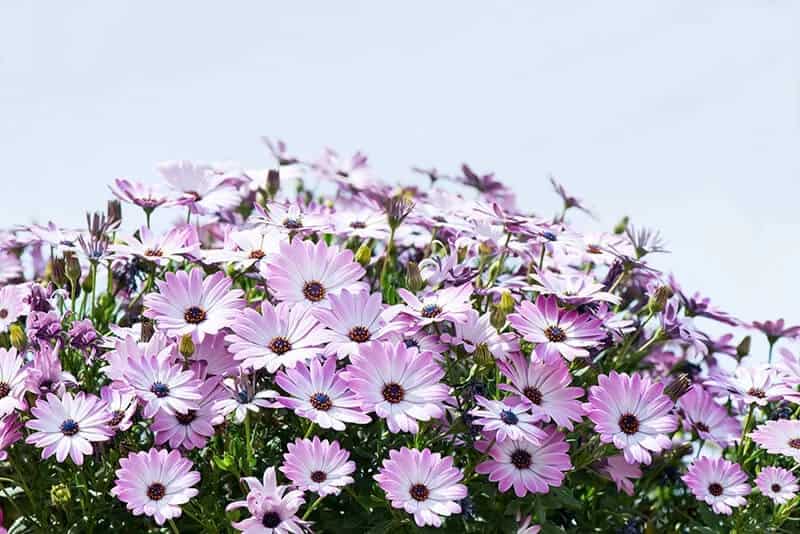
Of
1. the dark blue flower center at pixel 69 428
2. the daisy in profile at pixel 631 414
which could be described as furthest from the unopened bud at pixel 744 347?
the dark blue flower center at pixel 69 428

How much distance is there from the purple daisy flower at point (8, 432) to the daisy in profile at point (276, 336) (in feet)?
1.39

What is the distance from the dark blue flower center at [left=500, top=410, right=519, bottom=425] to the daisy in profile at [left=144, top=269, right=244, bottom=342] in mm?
525

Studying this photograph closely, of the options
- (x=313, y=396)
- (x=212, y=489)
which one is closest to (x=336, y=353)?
(x=313, y=396)

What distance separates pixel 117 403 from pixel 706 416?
132cm

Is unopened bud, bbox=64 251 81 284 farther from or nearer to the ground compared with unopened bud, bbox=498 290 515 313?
nearer to the ground

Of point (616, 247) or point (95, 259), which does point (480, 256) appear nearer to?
point (616, 247)

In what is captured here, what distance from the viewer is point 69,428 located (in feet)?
6.51

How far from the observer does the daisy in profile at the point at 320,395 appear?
192cm

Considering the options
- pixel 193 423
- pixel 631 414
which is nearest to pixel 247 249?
pixel 193 423

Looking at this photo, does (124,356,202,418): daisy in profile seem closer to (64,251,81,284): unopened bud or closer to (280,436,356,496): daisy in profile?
(280,436,356,496): daisy in profile

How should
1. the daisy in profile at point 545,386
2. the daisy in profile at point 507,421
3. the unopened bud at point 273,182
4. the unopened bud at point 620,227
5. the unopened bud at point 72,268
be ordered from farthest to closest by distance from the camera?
the unopened bud at point 620,227 → the unopened bud at point 273,182 → the unopened bud at point 72,268 → the daisy in profile at point 545,386 → the daisy in profile at point 507,421

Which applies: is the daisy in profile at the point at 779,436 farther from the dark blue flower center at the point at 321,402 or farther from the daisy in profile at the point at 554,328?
the dark blue flower center at the point at 321,402

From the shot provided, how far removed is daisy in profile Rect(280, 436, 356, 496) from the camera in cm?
190

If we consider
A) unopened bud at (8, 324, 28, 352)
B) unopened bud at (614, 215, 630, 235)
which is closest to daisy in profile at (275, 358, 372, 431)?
unopened bud at (8, 324, 28, 352)
